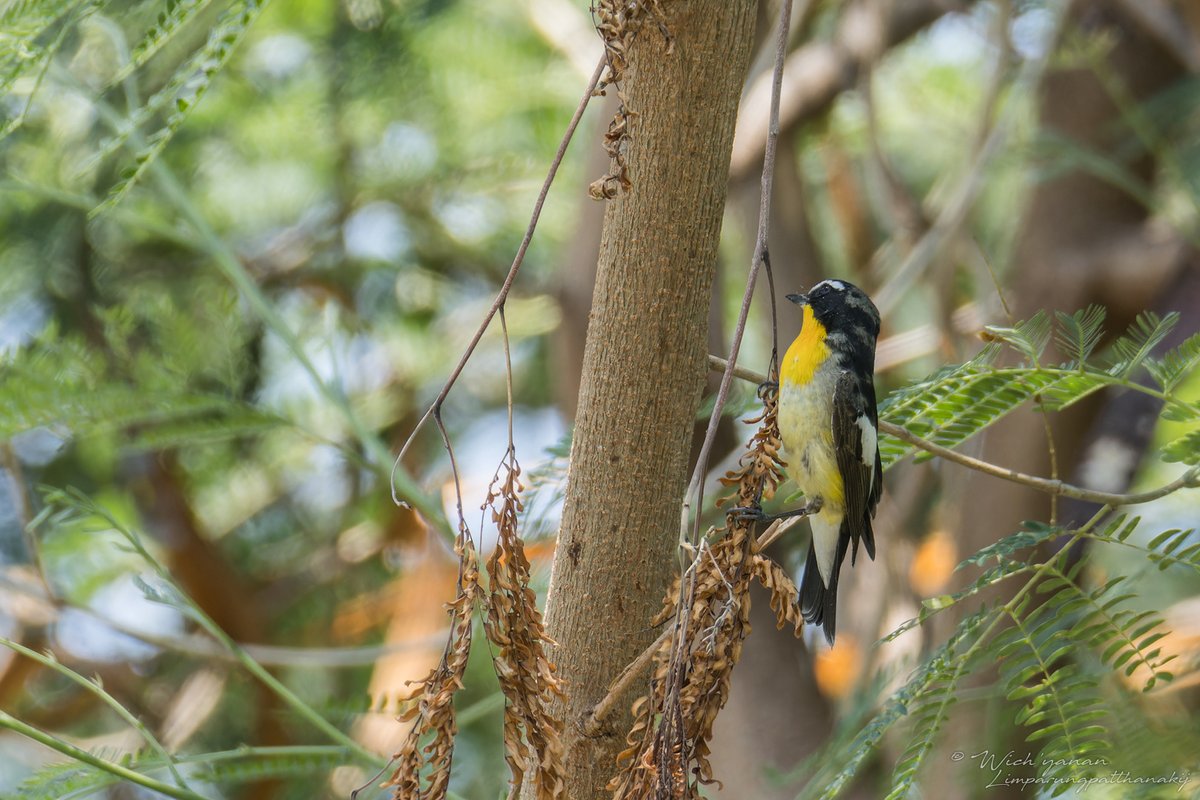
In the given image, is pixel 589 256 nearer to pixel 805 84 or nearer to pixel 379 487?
pixel 805 84

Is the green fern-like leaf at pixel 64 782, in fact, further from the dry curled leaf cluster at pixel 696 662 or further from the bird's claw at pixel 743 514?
the bird's claw at pixel 743 514

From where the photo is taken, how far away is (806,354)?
1720mm

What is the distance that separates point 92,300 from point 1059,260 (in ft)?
7.93

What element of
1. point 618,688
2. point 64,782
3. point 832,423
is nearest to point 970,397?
point 832,423

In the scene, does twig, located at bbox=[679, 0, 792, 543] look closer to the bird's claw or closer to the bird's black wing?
the bird's claw

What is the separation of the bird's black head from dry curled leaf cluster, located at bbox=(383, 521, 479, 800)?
854mm

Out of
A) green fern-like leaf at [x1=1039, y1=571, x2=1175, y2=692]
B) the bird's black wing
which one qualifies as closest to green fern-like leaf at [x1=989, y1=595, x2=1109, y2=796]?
green fern-like leaf at [x1=1039, y1=571, x2=1175, y2=692]

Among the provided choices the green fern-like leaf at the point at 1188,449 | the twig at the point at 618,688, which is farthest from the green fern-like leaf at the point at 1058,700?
the twig at the point at 618,688

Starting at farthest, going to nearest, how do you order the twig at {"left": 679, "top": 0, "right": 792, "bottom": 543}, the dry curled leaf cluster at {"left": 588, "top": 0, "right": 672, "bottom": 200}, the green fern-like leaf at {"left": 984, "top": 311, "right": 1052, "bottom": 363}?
the green fern-like leaf at {"left": 984, "top": 311, "right": 1052, "bottom": 363}, the dry curled leaf cluster at {"left": 588, "top": 0, "right": 672, "bottom": 200}, the twig at {"left": 679, "top": 0, "right": 792, "bottom": 543}

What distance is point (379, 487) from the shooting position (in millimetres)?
3467

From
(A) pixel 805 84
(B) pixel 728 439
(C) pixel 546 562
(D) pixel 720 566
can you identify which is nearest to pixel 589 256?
(B) pixel 728 439

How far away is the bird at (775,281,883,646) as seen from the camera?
5.26 ft

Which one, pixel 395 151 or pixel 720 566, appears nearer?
pixel 720 566

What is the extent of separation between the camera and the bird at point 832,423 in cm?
160
